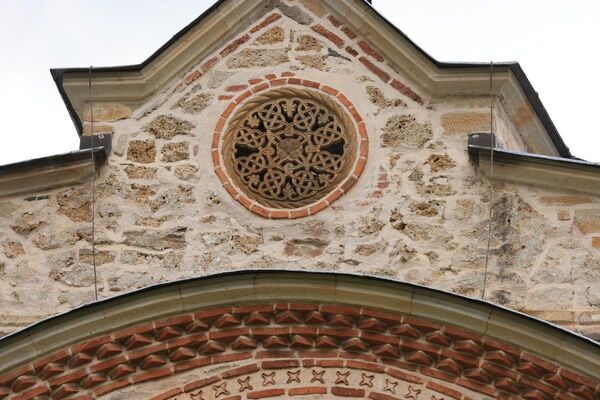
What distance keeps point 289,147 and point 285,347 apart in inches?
67.2

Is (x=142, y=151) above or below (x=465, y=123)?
below

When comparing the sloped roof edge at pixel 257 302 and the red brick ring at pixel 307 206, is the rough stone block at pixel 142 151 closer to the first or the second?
the red brick ring at pixel 307 206

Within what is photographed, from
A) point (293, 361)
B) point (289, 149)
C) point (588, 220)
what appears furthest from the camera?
point (289, 149)

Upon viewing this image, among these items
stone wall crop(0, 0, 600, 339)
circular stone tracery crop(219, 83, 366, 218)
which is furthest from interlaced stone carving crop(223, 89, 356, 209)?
stone wall crop(0, 0, 600, 339)

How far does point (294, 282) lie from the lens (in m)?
12.7

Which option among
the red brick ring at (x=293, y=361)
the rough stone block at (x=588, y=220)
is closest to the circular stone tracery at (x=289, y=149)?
the red brick ring at (x=293, y=361)

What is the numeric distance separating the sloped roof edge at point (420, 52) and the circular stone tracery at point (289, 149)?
0.76 meters

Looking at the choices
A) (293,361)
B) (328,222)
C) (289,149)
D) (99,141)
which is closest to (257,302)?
(293,361)

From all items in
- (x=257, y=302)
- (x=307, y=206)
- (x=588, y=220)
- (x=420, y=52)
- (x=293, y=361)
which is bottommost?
(x=293, y=361)

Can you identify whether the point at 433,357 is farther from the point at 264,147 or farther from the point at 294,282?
the point at 264,147

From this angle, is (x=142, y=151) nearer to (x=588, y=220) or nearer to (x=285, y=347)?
(x=285, y=347)

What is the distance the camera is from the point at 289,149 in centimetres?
1364

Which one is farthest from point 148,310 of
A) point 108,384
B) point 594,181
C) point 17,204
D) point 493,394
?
point 594,181

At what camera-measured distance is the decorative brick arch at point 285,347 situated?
40.6 ft
